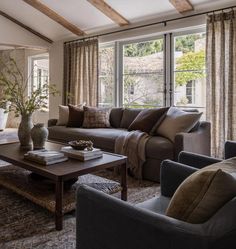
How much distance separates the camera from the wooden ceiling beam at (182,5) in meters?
4.06

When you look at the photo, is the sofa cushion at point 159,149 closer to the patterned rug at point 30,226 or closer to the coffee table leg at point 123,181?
the patterned rug at point 30,226

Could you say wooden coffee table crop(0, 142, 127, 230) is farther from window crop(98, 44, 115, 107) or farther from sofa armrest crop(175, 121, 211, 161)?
window crop(98, 44, 115, 107)

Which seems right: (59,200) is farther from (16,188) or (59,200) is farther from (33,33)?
(33,33)

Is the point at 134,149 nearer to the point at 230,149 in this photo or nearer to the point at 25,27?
→ the point at 230,149

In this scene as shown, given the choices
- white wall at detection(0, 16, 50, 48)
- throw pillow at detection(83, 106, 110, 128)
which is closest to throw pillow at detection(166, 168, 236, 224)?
throw pillow at detection(83, 106, 110, 128)

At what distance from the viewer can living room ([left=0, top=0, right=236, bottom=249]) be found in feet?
3.55

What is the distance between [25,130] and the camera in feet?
9.46

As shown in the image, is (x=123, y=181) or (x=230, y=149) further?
(x=123, y=181)

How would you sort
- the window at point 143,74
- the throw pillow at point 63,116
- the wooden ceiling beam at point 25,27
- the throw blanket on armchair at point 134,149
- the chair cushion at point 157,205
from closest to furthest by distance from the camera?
1. the chair cushion at point 157,205
2. the throw blanket on armchair at point 134,149
3. the throw pillow at point 63,116
4. the window at point 143,74
5. the wooden ceiling beam at point 25,27

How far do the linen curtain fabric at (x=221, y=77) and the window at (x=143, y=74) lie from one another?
1002 mm

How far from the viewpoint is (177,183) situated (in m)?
1.68

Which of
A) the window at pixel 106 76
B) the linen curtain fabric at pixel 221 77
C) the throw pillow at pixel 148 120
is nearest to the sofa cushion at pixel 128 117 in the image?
the throw pillow at pixel 148 120

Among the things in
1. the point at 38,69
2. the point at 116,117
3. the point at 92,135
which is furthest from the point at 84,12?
the point at 38,69

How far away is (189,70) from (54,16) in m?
2.90
